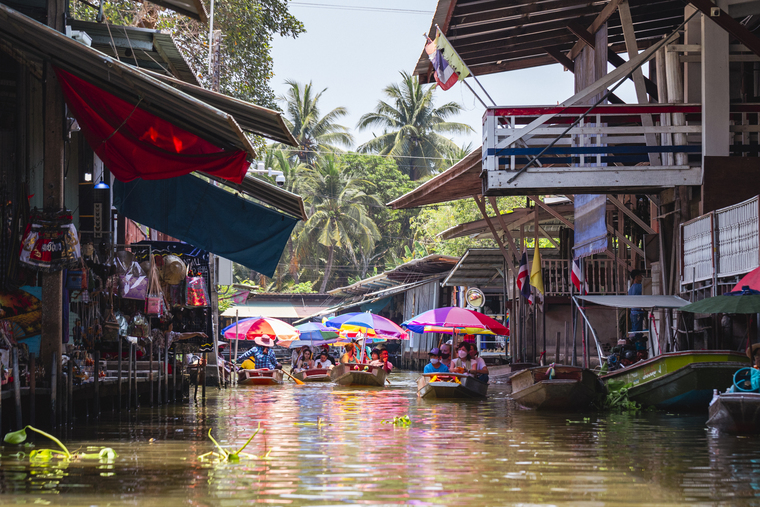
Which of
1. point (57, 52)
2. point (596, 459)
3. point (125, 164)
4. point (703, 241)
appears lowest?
point (596, 459)

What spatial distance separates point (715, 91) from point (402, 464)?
9260 mm

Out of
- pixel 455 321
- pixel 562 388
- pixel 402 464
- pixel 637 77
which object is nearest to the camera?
pixel 402 464

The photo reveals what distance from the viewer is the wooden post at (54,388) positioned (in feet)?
28.2

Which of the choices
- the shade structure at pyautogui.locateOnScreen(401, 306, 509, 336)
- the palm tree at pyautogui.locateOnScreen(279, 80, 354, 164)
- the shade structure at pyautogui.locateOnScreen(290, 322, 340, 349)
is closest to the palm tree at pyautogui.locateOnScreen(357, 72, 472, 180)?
the palm tree at pyautogui.locateOnScreen(279, 80, 354, 164)

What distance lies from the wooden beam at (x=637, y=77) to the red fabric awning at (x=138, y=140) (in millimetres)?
7464

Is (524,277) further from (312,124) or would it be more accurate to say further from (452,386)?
(312,124)

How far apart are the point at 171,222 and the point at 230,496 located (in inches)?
324

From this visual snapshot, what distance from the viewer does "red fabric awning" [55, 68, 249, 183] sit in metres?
9.21

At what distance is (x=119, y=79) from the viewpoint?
28.1 ft

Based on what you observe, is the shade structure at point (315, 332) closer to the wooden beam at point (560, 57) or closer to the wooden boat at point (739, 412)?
the wooden beam at point (560, 57)

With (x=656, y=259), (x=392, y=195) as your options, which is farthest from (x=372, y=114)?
(x=656, y=259)

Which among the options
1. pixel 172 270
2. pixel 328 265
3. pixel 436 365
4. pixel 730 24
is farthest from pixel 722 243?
pixel 328 265

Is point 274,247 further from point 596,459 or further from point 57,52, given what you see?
point 596,459

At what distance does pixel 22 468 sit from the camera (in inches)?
254
